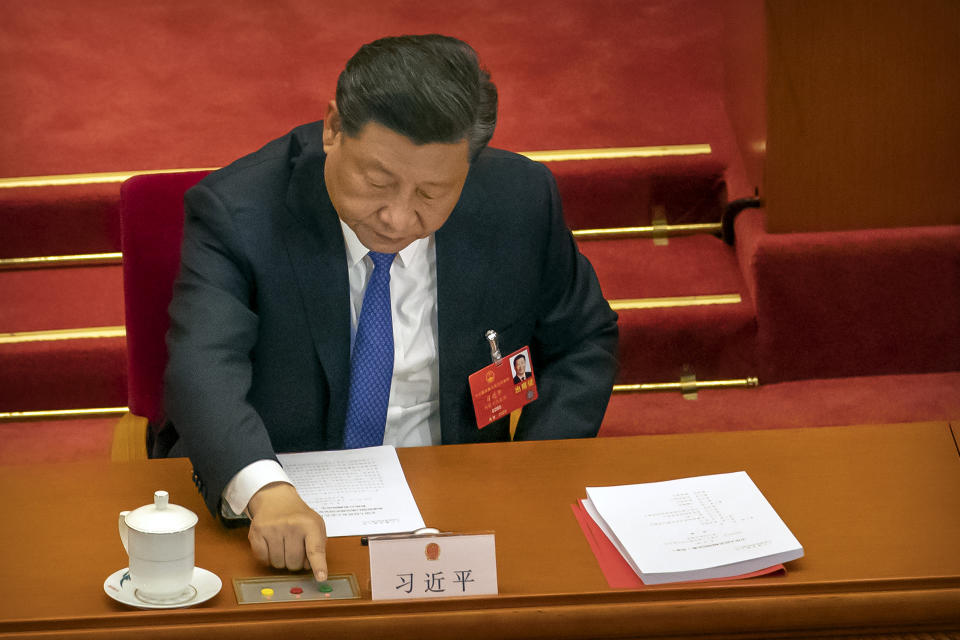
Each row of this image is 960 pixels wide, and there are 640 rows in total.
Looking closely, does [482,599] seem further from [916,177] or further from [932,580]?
[916,177]

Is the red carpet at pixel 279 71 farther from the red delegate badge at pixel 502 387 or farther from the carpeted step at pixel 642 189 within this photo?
the red delegate badge at pixel 502 387

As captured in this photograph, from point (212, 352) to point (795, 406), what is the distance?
1.60 meters

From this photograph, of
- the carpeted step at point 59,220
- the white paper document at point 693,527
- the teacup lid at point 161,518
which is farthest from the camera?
the carpeted step at point 59,220

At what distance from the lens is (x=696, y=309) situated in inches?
113

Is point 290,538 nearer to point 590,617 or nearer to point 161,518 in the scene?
point 161,518

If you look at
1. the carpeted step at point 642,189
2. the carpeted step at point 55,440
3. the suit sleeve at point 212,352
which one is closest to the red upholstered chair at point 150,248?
the suit sleeve at point 212,352

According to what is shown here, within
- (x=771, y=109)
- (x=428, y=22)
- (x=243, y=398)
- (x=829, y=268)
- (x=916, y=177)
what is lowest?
(x=243, y=398)

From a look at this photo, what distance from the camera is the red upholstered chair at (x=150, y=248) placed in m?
1.86

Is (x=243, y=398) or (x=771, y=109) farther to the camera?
(x=771, y=109)

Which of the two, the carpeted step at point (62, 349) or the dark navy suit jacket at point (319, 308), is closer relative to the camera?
the dark navy suit jacket at point (319, 308)

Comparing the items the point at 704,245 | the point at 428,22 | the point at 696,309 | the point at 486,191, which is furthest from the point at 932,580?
the point at 428,22

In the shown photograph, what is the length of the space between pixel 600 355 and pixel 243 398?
0.62 metres

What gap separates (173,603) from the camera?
4.35 feet

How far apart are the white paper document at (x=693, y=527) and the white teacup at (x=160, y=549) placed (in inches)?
20.1
